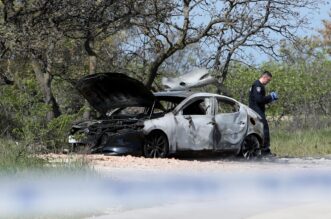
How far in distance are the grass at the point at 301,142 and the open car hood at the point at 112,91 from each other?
4.45 meters

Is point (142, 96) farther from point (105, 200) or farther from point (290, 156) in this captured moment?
point (105, 200)

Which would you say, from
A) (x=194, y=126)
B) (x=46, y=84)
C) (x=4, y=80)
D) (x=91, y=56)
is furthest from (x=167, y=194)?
(x=91, y=56)

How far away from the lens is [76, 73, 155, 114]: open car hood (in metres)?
13.8

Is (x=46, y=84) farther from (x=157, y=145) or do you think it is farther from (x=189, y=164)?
(x=189, y=164)

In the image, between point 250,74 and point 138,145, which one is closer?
point 138,145

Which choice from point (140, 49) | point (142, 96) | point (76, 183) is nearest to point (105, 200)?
point (76, 183)

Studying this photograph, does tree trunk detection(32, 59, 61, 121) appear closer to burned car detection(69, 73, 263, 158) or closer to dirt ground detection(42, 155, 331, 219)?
burned car detection(69, 73, 263, 158)

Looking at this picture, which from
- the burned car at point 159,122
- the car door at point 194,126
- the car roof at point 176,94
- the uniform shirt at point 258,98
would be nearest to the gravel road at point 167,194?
the burned car at point 159,122

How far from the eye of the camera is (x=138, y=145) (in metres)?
13.2

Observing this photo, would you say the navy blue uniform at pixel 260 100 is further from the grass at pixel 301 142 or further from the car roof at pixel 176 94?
the car roof at pixel 176 94

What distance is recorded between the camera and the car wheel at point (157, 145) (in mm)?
13438

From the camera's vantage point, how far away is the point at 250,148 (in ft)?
48.6

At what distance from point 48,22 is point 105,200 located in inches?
303

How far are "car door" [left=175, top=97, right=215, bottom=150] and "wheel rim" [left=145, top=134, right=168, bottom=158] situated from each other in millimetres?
310
